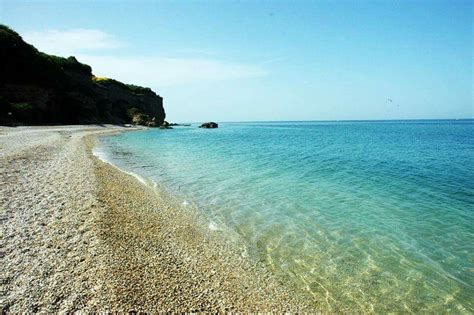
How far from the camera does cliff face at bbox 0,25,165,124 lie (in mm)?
60062

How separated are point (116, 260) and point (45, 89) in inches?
2973

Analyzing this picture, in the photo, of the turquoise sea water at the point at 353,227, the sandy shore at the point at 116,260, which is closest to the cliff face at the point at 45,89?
the turquoise sea water at the point at 353,227

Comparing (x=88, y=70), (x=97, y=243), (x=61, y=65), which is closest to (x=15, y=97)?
(x=61, y=65)

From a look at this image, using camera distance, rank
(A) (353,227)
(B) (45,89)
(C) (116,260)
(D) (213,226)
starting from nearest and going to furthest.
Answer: (C) (116,260) → (D) (213,226) → (A) (353,227) → (B) (45,89)

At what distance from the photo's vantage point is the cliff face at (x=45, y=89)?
197 ft

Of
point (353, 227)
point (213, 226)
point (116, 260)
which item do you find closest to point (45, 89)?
point (213, 226)

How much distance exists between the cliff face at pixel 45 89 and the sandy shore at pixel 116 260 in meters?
54.7

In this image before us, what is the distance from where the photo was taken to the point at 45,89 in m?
68.0

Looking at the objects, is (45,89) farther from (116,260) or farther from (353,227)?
(353,227)

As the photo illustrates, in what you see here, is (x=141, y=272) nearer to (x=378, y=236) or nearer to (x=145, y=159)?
(x=378, y=236)

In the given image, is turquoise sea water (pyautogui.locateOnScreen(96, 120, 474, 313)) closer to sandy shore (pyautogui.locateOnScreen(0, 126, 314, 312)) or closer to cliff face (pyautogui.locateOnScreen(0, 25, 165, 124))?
sandy shore (pyautogui.locateOnScreen(0, 126, 314, 312))

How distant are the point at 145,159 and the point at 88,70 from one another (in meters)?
74.4

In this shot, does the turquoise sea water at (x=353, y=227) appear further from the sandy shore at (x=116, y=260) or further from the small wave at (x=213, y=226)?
the sandy shore at (x=116, y=260)

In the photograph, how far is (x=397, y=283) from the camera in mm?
8133
